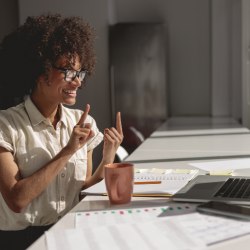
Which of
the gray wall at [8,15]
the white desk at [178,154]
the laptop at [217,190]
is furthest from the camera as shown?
the gray wall at [8,15]

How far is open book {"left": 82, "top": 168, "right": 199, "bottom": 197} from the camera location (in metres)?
1.46

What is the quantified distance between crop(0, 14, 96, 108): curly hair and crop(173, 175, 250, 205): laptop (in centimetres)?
65

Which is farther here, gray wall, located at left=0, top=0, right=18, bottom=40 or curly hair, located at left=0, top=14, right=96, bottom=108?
gray wall, located at left=0, top=0, right=18, bottom=40

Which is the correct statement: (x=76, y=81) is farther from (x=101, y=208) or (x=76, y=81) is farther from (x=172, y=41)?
(x=172, y=41)

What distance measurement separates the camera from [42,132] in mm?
1746

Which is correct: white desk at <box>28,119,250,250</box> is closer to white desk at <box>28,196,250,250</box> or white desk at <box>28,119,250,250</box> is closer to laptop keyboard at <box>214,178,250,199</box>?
white desk at <box>28,196,250,250</box>

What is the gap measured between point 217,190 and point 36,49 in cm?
83

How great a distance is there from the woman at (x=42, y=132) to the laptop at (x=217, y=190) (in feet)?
1.25

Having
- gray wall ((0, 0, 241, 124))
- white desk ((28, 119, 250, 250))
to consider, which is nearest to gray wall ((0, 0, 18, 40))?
gray wall ((0, 0, 241, 124))

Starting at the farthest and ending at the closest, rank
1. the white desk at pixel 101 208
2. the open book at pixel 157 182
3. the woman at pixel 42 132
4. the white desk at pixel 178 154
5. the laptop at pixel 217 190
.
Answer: the woman at pixel 42 132
the open book at pixel 157 182
the laptop at pixel 217 190
the white desk at pixel 178 154
the white desk at pixel 101 208

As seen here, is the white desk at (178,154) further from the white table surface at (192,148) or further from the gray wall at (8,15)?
the gray wall at (8,15)

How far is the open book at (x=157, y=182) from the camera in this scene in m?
1.46

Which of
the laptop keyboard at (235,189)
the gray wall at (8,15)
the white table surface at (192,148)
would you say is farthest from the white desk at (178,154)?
the gray wall at (8,15)

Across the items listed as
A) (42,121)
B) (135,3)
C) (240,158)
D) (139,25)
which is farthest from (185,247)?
(135,3)
